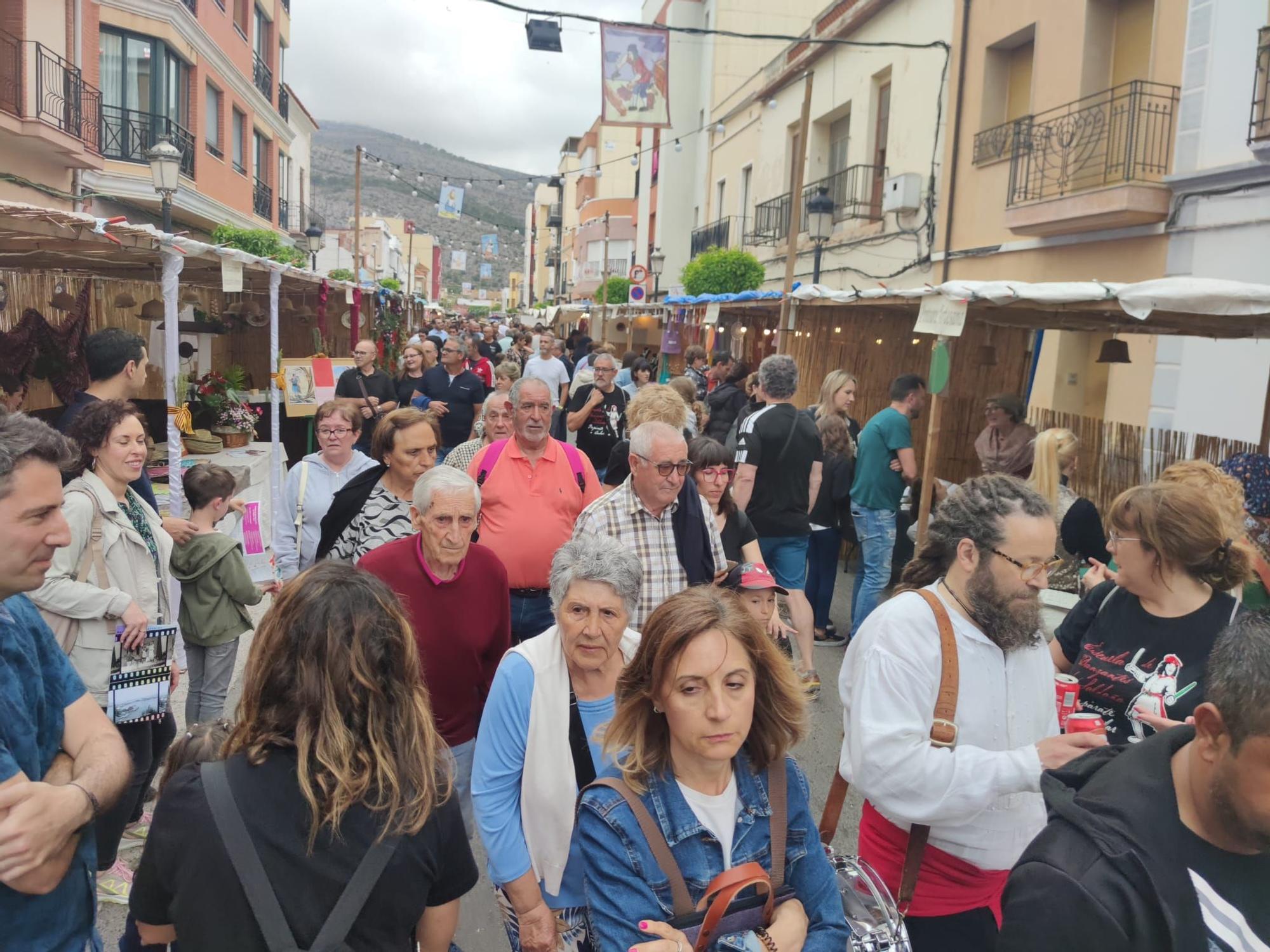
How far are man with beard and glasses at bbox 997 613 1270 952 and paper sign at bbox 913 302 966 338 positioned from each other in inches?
207

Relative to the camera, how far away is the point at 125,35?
17.9 metres

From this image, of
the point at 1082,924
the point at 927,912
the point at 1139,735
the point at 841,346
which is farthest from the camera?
the point at 841,346

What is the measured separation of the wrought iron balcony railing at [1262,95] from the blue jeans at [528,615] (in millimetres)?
8059

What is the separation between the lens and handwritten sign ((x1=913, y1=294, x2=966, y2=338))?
6496 mm

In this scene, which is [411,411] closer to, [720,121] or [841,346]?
[841,346]

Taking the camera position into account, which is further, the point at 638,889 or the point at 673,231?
the point at 673,231

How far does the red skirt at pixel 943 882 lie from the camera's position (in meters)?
2.50

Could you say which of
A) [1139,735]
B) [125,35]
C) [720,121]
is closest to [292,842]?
[1139,735]

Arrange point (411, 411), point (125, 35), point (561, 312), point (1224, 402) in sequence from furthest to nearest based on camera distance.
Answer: point (561, 312)
point (125, 35)
point (1224, 402)
point (411, 411)

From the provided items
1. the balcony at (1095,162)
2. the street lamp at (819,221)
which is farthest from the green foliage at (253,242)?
the balcony at (1095,162)

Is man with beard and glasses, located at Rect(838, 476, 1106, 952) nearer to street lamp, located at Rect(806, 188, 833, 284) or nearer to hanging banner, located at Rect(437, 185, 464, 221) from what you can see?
street lamp, located at Rect(806, 188, 833, 284)

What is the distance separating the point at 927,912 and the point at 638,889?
3.63 ft

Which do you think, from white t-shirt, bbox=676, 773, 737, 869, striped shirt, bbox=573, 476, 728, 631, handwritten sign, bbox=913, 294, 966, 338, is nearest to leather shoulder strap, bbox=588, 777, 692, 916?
white t-shirt, bbox=676, 773, 737, 869

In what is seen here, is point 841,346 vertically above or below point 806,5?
below
